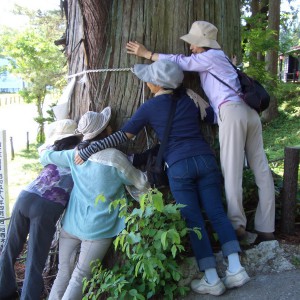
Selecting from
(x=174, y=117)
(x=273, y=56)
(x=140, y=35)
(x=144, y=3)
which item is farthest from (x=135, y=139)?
(x=273, y=56)

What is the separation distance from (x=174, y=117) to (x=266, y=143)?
1131 centimetres

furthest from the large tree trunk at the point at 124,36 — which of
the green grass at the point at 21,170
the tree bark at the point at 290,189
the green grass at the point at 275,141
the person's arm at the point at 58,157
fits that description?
the green grass at the point at 21,170

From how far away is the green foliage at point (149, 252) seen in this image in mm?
2600

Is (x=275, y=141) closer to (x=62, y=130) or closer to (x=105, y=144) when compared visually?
(x=62, y=130)

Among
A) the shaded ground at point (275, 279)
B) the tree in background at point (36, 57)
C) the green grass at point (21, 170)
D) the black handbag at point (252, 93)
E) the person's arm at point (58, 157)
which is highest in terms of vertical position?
the tree in background at point (36, 57)

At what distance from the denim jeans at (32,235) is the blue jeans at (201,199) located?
1.07m

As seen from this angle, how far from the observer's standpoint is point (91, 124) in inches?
128

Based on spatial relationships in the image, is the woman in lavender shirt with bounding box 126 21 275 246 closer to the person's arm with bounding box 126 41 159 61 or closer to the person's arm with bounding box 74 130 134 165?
the person's arm with bounding box 126 41 159 61

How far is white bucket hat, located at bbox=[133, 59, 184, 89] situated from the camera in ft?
10.2

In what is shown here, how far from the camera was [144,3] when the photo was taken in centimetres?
344

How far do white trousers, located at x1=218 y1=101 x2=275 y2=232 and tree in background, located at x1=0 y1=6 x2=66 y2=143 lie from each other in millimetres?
13881

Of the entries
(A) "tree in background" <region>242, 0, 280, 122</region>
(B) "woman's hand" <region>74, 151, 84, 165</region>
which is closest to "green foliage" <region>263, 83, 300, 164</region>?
(A) "tree in background" <region>242, 0, 280, 122</region>

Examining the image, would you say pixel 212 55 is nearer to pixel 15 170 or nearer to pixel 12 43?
pixel 15 170

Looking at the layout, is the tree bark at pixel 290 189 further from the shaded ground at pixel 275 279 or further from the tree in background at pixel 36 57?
the tree in background at pixel 36 57
